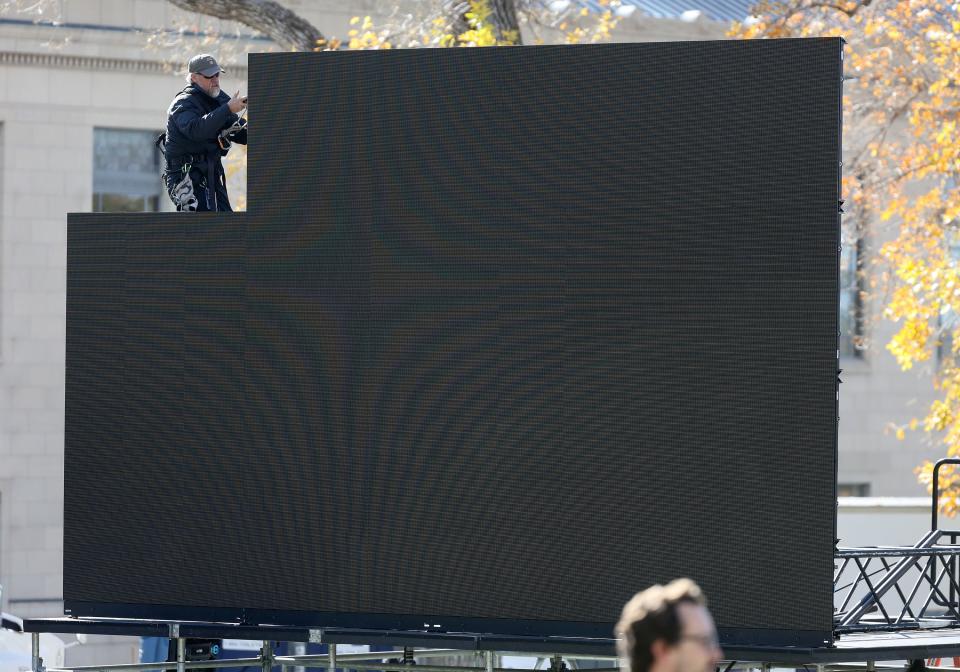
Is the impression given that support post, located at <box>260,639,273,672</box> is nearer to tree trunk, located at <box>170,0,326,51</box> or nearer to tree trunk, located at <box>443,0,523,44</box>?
tree trunk, located at <box>443,0,523,44</box>

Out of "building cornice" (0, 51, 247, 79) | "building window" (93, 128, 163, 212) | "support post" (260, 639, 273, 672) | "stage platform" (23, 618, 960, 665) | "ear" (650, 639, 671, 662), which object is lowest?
"support post" (260, 639, 273, 672)

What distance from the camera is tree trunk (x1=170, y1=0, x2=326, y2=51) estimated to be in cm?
1669

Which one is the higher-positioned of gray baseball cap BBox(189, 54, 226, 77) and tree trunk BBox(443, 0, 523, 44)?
tree trunk BBox(443, 0, 523, 44)

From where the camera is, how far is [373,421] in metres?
8.14

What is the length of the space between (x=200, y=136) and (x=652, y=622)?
557cm

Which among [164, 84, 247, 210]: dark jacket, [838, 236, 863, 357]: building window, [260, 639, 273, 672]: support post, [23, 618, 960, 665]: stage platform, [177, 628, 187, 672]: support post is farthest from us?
[838, 236, 863, 357]: building window

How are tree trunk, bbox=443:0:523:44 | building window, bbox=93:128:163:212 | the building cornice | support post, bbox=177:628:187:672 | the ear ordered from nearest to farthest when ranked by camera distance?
1. the ear
2. support post, bbox=177:628:187:672
3. tree trunk, bbox=443:0:523:44
4. the building cornice
5. building window, bbox=93:128:163:212

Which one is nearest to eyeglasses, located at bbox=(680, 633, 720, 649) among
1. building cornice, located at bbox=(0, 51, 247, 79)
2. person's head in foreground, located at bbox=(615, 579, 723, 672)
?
person's head in foreground, located at bbox=(615, 579, 723, 672)

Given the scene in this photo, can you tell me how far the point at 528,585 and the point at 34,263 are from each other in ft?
49.2

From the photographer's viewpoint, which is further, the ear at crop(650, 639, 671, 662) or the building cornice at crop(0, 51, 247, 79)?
the building cornice at crop(0, 51, 247, 79)

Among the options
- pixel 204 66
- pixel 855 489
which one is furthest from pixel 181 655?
pixel 855 489

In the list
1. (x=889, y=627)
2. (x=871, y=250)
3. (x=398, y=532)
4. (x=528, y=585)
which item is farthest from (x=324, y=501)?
(x=871, y=250)

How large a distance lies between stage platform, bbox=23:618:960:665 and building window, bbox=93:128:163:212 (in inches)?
560

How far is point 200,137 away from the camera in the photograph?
8.85 metres
